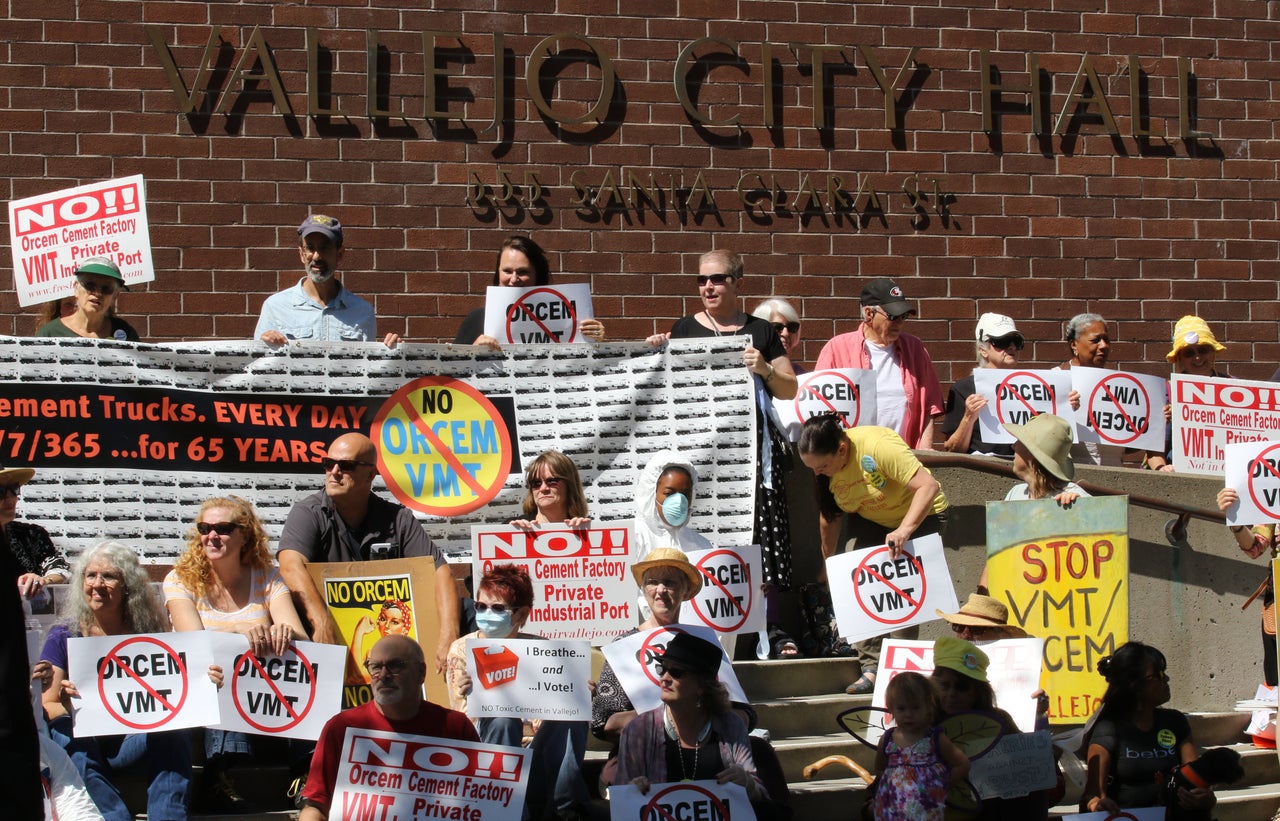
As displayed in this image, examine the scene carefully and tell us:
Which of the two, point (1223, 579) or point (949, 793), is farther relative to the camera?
point (1223, 579)

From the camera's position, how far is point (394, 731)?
21.1ft

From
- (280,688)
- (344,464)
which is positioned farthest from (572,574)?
(280,688)

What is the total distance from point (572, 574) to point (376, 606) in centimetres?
88

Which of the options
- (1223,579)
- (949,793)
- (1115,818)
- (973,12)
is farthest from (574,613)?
(973,12)

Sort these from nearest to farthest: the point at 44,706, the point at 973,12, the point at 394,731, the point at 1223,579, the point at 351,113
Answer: the point at 394,731
the point at 44,706
the point at 1223,579
the point at 351,113
the point at 973,12

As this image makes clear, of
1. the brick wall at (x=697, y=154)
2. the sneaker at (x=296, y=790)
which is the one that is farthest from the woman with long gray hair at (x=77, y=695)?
the brick wall at (x=697, y=154)

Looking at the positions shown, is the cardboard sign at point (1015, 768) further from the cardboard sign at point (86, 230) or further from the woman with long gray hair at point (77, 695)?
the cardboard sign at point (86, 230)

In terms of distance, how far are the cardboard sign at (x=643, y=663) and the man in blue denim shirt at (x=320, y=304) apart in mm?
2564

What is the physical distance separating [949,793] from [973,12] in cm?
695

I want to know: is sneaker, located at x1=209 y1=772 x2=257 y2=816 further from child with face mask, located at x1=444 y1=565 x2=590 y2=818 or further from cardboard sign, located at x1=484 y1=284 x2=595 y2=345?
cardboard sign, located at x1=484 y1=284 x2=595 y2=345

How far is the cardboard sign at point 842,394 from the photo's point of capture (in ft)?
30.3

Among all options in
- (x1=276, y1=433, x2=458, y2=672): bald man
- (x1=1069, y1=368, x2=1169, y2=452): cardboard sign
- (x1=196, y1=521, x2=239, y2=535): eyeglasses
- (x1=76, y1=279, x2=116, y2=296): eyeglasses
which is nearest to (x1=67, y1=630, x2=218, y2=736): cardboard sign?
(x1=196, y1=521, x2=239, y2=535): eyeglasses

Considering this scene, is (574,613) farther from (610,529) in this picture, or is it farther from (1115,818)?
(1115,818)

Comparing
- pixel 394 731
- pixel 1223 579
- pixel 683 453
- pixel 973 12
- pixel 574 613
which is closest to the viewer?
pixel 394 731
